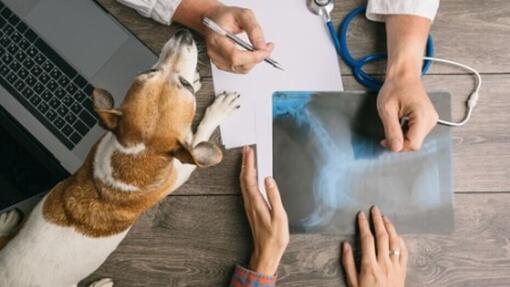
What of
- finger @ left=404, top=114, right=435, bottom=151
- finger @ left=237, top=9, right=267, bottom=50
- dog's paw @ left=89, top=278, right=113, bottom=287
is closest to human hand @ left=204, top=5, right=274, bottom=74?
finger @ left=237, top=9, right=267, bottom=50

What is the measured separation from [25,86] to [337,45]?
2.20ft

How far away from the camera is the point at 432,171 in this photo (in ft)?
3.64

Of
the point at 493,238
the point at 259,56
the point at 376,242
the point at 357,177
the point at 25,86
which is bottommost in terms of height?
the point at 493,238

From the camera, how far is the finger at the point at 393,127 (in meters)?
1.03

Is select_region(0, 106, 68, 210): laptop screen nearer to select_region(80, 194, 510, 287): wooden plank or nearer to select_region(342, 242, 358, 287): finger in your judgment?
select_region(80, 194, 510, 287): wooden plank

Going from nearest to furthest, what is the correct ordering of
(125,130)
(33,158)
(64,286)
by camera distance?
1. (125,130)
2. (64,286)
3. (33,158)

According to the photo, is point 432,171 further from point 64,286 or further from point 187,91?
point 64,286

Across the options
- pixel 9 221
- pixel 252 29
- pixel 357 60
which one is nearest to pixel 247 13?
pixel 252 29

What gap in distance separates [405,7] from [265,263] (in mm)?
598

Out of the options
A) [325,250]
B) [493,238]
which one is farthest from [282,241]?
[493,238]

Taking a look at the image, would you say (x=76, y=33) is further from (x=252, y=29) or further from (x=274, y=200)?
(x=274, y=200)

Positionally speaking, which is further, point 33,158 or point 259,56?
point 33,158

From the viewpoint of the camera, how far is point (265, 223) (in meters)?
1.09

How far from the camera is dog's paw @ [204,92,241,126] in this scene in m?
1.11
